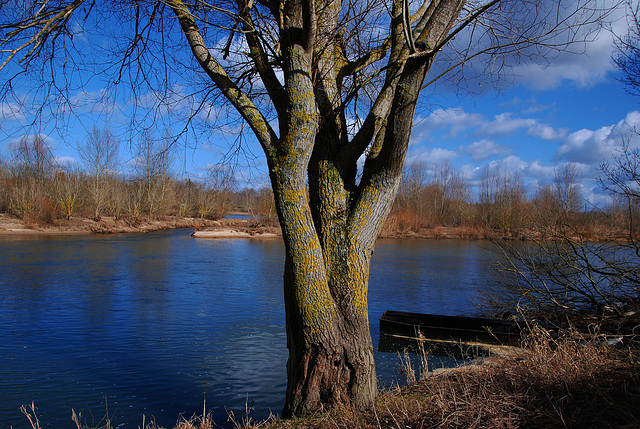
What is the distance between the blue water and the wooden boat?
2.17 ft

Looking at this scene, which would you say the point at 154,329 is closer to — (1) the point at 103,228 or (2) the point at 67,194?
(1) the point at 103,228

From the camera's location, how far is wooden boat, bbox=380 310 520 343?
11.3m

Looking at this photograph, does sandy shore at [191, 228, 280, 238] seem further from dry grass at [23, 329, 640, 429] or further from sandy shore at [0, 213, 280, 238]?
dry grass at [23, 329, 640, 429]

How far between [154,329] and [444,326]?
25.5 feet

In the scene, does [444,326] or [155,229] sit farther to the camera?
[155,229]

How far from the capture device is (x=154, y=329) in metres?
11.6

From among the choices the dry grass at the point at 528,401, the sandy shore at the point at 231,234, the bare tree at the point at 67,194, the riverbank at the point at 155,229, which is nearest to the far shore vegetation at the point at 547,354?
the dry grass at the point at 528,401

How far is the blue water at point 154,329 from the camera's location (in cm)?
760

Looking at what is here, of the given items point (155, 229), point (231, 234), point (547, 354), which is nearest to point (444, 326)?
point (547, 354)

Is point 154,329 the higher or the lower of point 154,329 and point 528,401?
the lower

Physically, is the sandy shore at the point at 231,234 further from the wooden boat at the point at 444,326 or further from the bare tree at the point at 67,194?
the wooden boat at the point at 444,326

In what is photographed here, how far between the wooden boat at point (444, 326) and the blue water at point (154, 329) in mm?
662

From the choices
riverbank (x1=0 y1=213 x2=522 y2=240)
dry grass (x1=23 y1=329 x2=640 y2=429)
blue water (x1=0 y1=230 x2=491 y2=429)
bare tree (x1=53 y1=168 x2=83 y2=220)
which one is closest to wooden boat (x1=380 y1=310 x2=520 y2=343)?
blue water (x1=0 y1=230 x2=491 y2=429)

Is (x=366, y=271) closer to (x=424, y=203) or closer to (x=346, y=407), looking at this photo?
(x=346, y=407)
